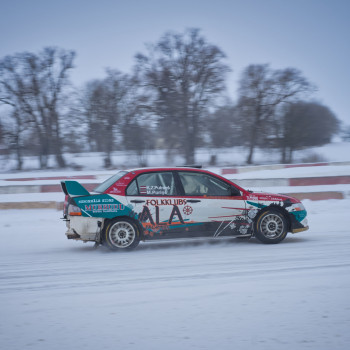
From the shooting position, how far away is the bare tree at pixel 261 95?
106 feet

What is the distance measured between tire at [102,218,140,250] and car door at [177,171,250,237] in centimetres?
96

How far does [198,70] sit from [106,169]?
32.6ft

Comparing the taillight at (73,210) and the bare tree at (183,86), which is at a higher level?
the bare tree at (183,86)

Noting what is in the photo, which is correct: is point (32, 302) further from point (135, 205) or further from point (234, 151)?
point (234, 151)

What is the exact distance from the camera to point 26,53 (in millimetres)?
30938

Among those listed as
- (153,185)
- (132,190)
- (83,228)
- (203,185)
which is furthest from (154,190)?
(83,228)

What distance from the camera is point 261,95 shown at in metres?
32.5

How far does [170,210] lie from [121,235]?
941 millimetres

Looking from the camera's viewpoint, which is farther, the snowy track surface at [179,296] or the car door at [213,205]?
the car door at [213,205]

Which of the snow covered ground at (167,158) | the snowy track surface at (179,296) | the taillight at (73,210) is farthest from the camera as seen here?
the snow covered ground at (167,158)

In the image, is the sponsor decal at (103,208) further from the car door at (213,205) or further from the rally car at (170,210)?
the car door at (213,205)

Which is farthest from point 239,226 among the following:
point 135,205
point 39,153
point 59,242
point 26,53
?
point 26,53

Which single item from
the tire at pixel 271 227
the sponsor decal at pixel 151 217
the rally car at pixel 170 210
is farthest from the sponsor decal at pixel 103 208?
the tire at pixel 271 227

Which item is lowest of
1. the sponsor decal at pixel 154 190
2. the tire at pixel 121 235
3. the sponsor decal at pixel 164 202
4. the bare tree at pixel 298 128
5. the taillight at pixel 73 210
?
the tire at pixel 121 235
